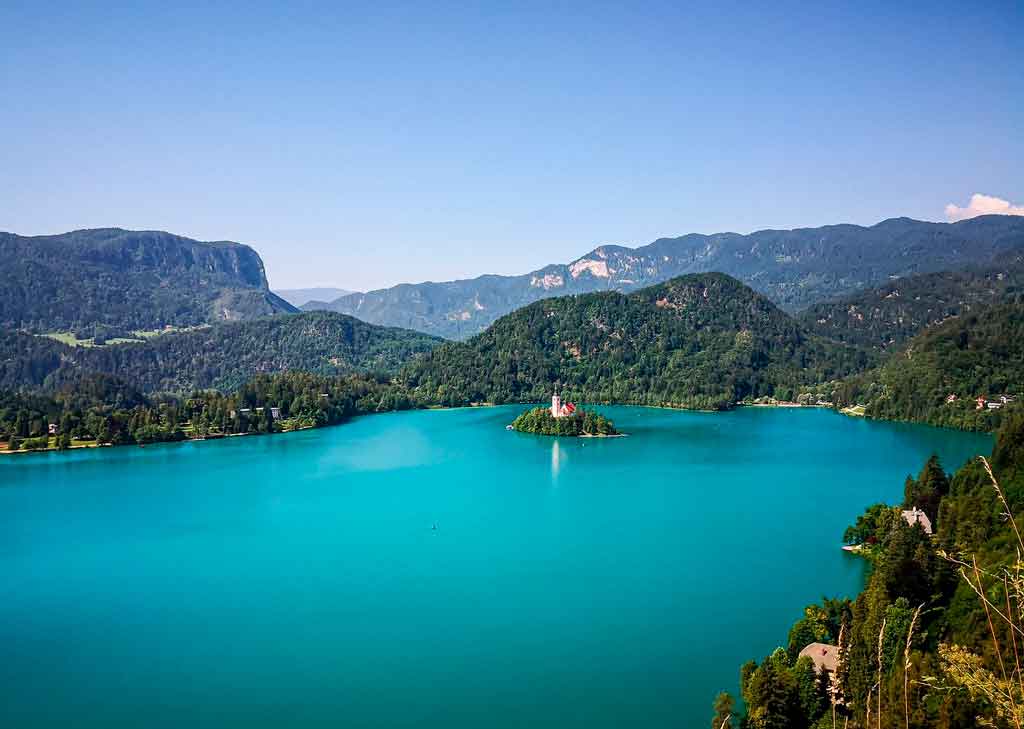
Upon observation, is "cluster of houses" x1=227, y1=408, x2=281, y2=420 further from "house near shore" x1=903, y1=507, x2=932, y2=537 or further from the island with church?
"house near shore" x1=903, y1=507, x2=932, y2=537

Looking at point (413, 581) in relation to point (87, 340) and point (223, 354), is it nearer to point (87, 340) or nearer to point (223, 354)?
point (223, 354)

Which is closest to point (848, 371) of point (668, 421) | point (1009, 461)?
point (668, 421)

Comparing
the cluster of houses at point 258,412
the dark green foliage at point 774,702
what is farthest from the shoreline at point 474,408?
the dark green foliage at point 774,702

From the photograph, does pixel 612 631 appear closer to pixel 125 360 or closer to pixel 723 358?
pixel 723 358

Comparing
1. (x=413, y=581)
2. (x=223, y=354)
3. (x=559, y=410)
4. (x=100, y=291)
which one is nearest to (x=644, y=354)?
(x=559, y=410)

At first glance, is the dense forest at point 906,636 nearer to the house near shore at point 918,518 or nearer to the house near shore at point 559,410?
the house near shore at point 918,518

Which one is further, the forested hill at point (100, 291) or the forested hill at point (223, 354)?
the forested hill at point (100, 291)

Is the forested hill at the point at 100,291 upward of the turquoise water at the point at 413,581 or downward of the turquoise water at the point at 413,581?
upward
